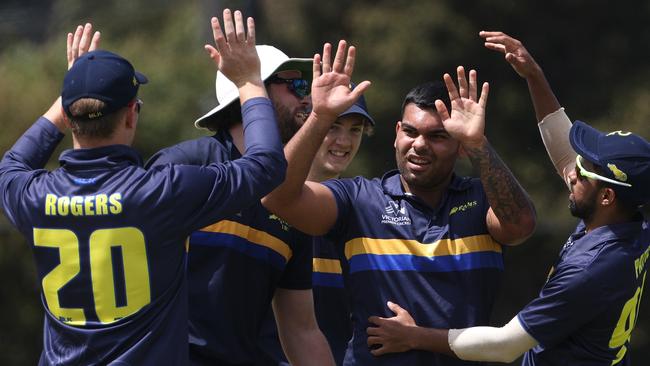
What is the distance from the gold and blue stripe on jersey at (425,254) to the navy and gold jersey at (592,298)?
0.88 ft

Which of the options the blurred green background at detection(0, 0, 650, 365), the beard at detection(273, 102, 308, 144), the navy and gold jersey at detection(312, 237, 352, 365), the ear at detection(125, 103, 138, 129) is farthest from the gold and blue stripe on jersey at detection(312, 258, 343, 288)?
the blurred green background at detection(0, 0, 650, 365)

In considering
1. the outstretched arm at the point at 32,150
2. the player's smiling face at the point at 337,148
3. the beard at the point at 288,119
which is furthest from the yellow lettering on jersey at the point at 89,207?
the player's smiling face at the point at 337,148

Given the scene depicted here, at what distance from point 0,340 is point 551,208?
14.1 feet

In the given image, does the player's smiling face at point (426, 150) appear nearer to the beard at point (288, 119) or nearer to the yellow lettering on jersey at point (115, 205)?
the beard at point (288, 119)

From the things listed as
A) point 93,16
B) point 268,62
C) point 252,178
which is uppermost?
point 93,16

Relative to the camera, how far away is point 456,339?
4.02m

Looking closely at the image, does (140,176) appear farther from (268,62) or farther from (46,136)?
(268,62)

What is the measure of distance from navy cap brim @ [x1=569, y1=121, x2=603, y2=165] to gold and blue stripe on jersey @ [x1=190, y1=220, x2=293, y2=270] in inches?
45.7

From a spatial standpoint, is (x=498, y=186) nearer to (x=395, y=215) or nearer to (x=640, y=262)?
(x=395, y=215)

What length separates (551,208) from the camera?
336 inches

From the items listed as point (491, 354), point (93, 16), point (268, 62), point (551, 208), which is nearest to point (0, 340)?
point (93, 16)

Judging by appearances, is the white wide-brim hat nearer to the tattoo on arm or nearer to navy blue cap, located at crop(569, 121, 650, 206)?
the tattoo on arm

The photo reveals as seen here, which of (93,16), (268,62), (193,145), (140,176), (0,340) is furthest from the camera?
(93,16)

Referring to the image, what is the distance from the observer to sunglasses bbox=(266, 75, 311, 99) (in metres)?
4.51
